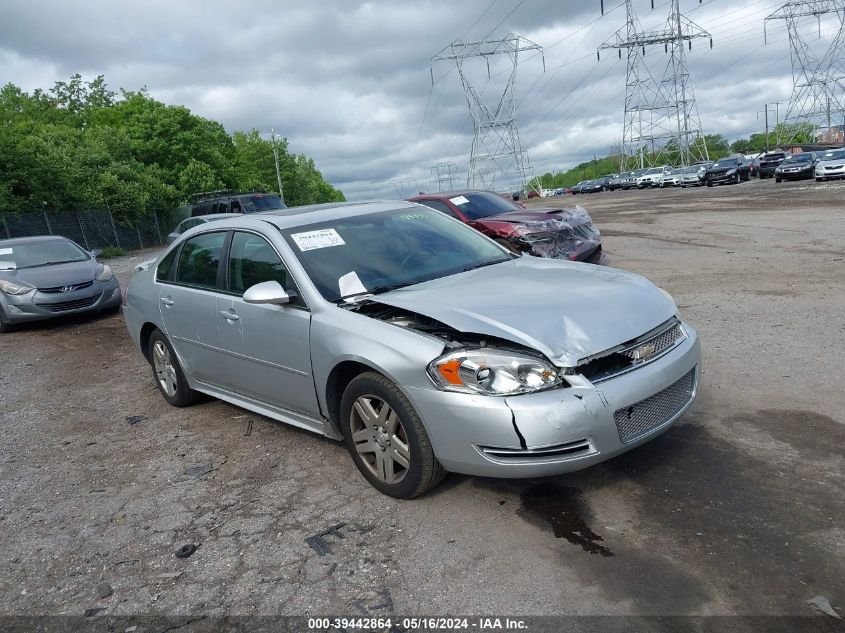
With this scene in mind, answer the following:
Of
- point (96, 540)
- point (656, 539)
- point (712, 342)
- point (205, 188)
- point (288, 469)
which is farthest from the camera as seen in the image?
point (205, 188)

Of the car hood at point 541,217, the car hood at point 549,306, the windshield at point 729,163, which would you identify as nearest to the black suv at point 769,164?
the windshield at point 729,163

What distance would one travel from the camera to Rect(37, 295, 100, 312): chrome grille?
10.7 m

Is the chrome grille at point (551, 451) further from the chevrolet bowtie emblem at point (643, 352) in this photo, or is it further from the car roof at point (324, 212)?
the car roof at point (324, 212)

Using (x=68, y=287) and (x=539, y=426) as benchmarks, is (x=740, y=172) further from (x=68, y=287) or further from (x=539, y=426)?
(x=539, y=426)

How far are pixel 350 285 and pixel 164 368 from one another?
100 inches

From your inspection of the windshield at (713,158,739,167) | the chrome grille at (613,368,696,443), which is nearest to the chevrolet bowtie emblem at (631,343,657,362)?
the chrome grille at (613,368,696,443)

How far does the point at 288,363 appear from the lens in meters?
4.18

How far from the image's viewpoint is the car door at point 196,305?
195 inches

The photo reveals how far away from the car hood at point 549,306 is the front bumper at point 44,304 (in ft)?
28.3

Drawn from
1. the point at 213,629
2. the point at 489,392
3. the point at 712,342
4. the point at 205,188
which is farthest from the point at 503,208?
the point at 205,188

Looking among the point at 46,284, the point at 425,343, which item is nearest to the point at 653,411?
the point at 425,343

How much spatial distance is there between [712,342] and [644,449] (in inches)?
107

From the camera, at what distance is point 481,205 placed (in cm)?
1069

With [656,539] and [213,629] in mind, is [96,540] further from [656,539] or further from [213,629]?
[656,539]
